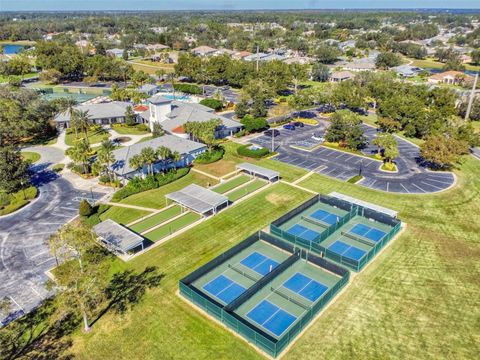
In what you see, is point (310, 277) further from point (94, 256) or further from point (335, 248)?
point (94, 256)

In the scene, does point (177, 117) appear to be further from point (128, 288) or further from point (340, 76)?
point (340, 76)

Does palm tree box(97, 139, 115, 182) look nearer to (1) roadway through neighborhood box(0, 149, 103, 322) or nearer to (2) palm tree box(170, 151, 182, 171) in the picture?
(1) roadway through neighborhood box(0, 149, 103, 322)

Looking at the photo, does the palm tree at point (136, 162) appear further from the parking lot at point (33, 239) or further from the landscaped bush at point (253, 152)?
the landscaped bush at point (253, 152)

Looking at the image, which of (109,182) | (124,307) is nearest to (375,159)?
(109,182)

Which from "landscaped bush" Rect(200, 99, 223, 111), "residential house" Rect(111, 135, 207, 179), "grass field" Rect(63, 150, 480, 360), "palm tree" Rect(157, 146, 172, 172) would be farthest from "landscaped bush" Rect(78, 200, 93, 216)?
"landscaped bush" Rect(200, 99, 223, 111)

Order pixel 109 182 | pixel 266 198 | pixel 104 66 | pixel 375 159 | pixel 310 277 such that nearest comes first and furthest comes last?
1. pixel 310 277
2. pixel 266 198
3. pixel 109 182
4. pixel 375 159
5. pixel 104 66

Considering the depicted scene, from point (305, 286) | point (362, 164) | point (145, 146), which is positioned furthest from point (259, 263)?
point (362, 164)

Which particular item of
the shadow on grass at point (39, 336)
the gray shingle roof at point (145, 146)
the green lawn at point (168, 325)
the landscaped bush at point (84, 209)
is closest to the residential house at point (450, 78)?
the gray shingle roof at point (145, 146)
